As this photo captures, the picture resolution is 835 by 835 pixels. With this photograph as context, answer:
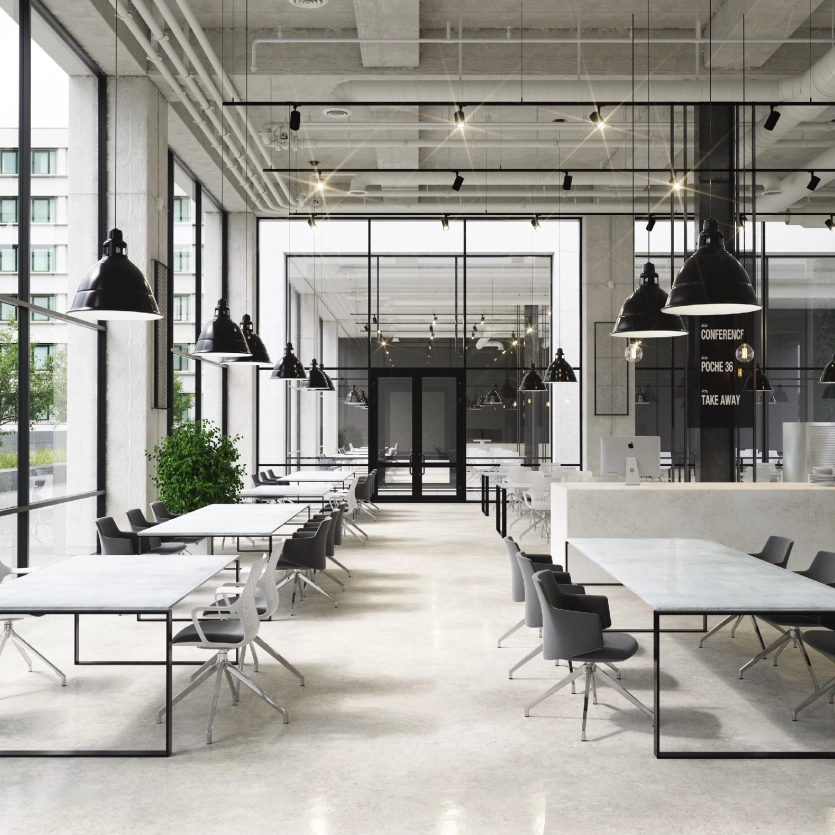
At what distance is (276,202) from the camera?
50.7ft

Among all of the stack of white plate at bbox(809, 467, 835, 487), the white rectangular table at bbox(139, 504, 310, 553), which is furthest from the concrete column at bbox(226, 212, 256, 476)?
the stack of white plate at bbox(809, 467, 835, 487)

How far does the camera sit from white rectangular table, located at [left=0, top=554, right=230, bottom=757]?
4238 millimetres

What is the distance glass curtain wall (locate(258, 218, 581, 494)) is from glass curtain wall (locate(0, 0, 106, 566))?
7367mm

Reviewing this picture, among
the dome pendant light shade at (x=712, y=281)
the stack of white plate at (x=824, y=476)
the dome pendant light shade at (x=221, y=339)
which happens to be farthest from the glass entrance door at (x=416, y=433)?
the dome pendant light shade at (x=712, y=281)

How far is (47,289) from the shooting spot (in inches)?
333

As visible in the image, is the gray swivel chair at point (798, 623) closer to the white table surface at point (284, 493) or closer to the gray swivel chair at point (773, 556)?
the gray swivel chair at point (773, 556)

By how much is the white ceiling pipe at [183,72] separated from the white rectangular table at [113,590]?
5048 millimetres

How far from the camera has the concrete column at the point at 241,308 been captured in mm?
16203

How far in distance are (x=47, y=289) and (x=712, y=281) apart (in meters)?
6.37

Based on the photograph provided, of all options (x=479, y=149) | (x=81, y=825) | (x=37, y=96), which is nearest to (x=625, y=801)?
(x=81, y=825)

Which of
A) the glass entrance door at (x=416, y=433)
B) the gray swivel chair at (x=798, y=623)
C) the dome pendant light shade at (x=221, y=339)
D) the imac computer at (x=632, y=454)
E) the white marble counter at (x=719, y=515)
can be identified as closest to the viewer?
the gray swivel chair at (x=798, y=623)

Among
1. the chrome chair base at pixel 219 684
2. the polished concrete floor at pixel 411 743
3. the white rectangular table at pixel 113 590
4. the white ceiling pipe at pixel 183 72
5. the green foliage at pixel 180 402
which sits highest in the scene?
the white ceiling pipe at pixel 183 72

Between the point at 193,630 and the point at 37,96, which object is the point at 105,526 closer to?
the point at 193,630

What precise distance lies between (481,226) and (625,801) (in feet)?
48.2
